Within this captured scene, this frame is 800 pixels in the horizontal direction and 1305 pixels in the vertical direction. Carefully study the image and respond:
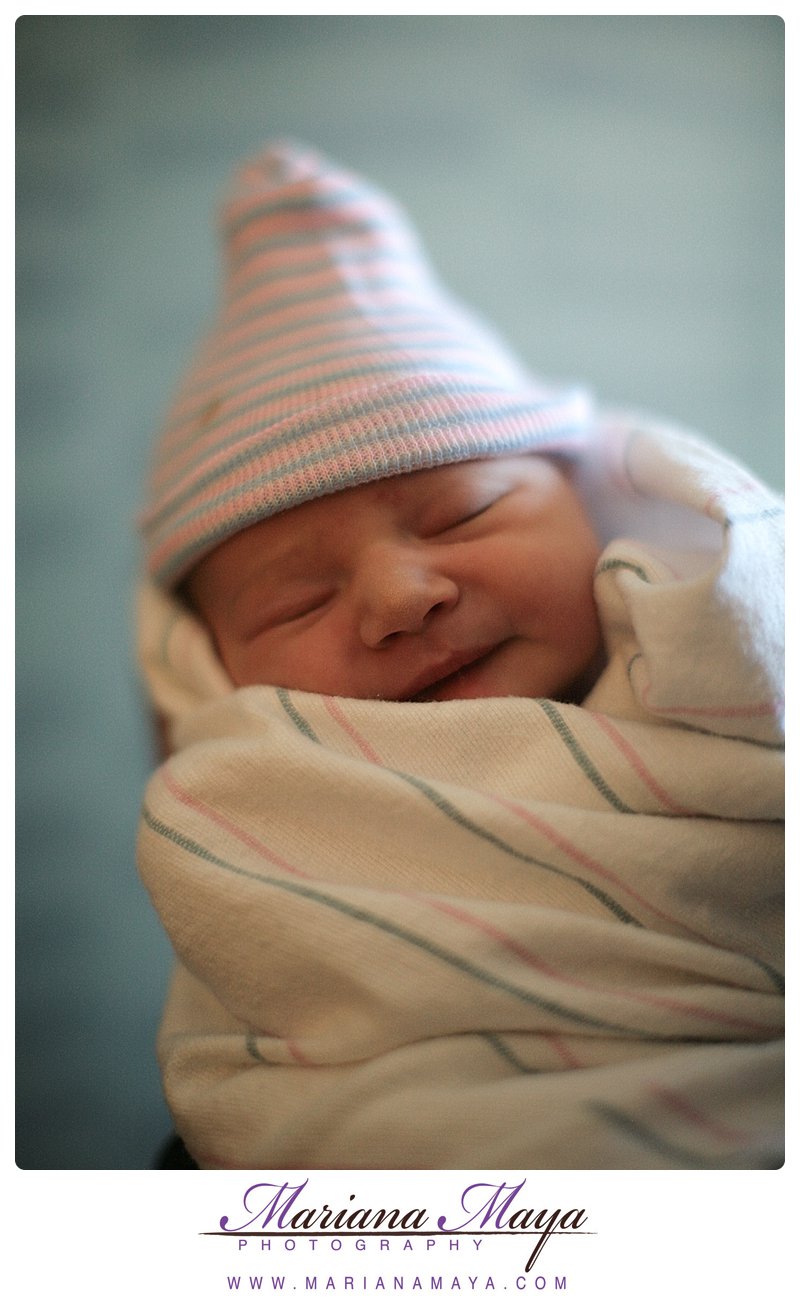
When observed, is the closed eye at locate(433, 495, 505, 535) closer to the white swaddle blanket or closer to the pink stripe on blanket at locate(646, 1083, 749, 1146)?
the white swaddle blanket

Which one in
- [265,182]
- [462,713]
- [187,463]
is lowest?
[462,713]

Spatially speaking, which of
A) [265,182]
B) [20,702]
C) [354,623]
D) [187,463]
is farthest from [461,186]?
[20,702]

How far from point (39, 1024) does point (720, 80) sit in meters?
1.05

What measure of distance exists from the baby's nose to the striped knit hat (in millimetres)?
73

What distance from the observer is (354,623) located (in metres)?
0.71

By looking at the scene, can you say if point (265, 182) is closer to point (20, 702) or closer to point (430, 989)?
point (20, 702)

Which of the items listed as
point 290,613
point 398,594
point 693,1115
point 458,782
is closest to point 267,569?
point 290,613

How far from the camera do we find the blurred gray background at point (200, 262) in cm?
78

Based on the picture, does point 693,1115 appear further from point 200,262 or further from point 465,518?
point 200,262

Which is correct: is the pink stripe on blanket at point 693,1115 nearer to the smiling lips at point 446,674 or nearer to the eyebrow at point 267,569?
the smiling lips at point 446,674

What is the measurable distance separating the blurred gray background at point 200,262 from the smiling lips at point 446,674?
398 millimetres

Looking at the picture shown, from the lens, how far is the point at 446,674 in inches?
27.9

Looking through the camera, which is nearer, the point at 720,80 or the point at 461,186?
the point at 720,80

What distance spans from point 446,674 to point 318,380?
27 centimetres
